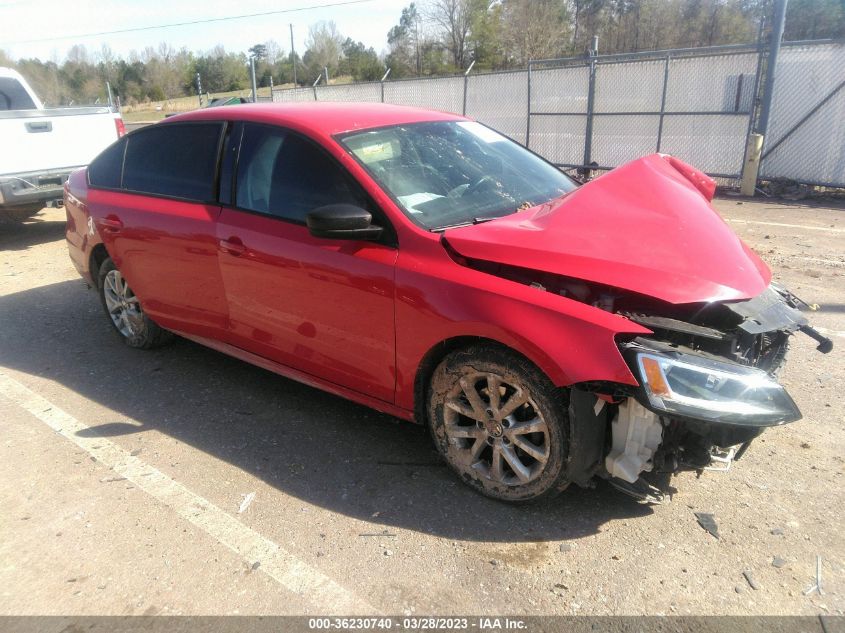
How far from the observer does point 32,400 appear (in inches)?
167

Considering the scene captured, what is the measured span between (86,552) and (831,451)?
3.67 m

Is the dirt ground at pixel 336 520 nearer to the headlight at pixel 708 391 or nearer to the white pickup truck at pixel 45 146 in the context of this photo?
the headlight at pixel 708 391

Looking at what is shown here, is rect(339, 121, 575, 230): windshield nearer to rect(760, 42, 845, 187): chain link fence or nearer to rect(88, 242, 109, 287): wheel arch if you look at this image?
rect(88, 242, 109, 287): wheel arch

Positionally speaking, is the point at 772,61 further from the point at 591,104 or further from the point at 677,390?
the point at 677,390

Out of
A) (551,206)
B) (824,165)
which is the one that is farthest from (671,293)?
(824,165)

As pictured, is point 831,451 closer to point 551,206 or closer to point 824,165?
point 551,206

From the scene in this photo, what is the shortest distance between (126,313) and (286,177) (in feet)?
7.12

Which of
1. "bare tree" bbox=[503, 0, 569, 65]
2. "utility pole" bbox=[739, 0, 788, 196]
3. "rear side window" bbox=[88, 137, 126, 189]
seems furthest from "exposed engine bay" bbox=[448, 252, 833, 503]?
"bare tree" bbox=[503, 0, 569, 65]

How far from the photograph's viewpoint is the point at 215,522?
2963 mm

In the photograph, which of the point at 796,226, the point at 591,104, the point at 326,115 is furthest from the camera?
the point at 591,104

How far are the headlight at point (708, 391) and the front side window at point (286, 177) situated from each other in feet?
5.25

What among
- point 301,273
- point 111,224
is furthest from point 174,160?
point 301,273

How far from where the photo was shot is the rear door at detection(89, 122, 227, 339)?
3.98m

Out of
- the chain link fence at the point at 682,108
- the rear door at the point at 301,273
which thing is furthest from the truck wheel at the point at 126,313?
the chain link fence at the point at 682,108
